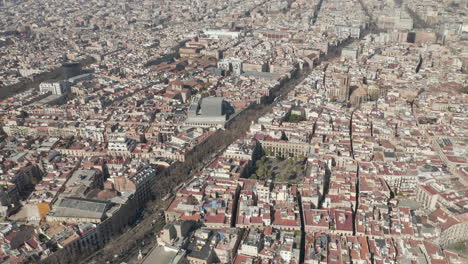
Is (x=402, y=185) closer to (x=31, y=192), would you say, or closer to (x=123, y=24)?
(x=31, y=192)

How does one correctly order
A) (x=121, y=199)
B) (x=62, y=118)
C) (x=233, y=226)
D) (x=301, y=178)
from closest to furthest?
(x=233, y=226) < (x=121, y=199) < (x=301, y=178) < (x=62, y=118)

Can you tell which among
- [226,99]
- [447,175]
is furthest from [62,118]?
[447,175]

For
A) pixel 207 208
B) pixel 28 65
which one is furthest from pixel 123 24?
pixel 207 208

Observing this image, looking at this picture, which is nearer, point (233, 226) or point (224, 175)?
point (233, 226)

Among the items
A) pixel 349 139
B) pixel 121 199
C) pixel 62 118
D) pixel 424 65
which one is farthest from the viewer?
pixel 424 65

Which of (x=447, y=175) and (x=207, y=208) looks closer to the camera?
(x=207, y=208)

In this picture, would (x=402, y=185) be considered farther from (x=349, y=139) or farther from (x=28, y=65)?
(x=28, y=65)

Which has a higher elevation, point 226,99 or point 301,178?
point 226,99

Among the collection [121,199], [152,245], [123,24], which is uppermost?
[123,24]

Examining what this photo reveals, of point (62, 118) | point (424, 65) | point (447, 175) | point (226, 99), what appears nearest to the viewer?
point (447, 175)

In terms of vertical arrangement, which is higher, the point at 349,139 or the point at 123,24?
the point at 123,24
